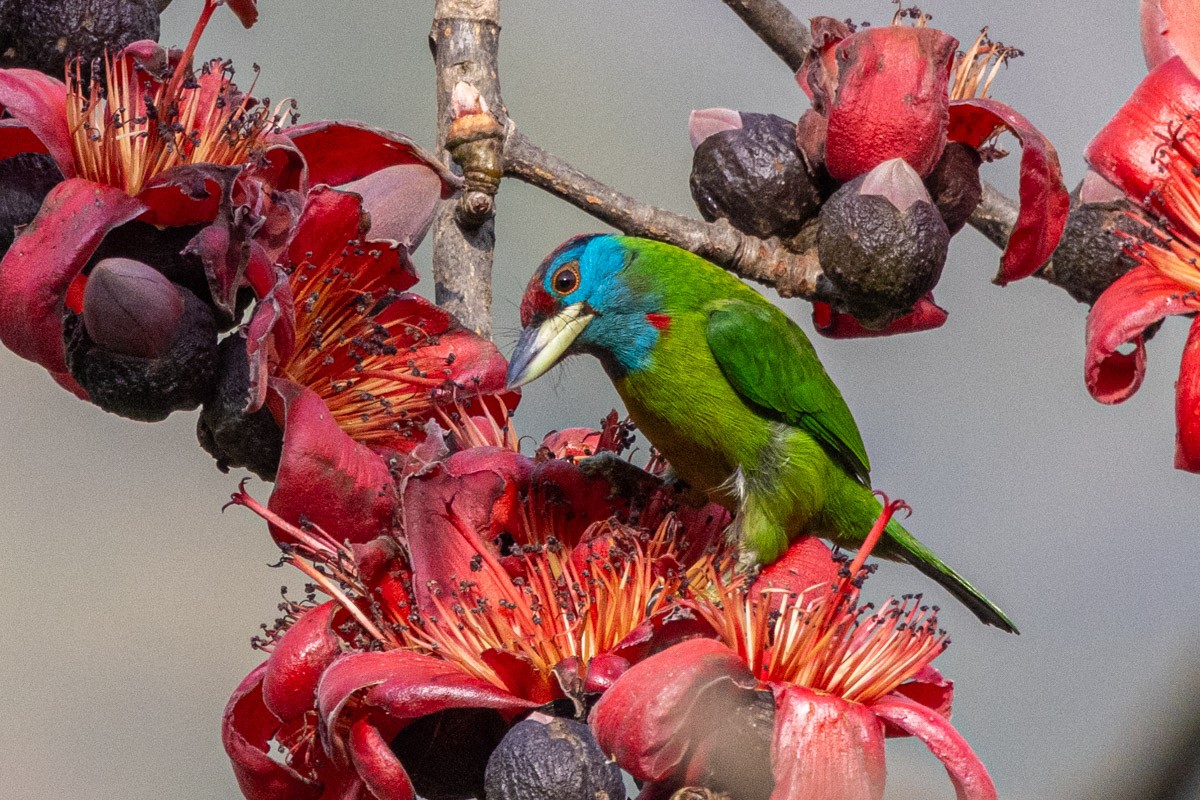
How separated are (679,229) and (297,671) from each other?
98cm

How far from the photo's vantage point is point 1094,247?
2.24 meters

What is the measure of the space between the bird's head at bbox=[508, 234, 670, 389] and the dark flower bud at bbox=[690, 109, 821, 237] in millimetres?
349

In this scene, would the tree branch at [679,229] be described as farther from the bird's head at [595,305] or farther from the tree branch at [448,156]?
the bird's head at [595,305]

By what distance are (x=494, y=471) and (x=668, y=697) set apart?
0.51m

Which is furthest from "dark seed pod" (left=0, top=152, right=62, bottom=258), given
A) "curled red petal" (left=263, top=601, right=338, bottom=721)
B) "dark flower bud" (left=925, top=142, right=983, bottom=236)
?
"dark flower bud" (left=925, top=142, right=983, bottom=236)

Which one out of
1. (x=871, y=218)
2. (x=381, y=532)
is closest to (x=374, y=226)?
(x=381, y=532)

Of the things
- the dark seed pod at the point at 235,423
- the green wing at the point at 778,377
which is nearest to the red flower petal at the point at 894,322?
the green wing at the point at 778,377

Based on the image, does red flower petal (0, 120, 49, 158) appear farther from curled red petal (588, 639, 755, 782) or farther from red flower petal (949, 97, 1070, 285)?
red flower petal (949, 97, 1070, 285)

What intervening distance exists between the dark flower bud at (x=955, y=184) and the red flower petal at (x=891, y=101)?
42mm

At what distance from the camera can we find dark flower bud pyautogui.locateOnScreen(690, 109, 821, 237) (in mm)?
2221

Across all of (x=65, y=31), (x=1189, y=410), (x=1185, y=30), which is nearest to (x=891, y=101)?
(x=1185, y=30)

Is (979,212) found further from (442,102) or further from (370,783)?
(370,783)

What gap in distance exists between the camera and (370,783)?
53.7 inches

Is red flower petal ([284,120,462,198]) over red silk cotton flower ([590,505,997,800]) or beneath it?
over
